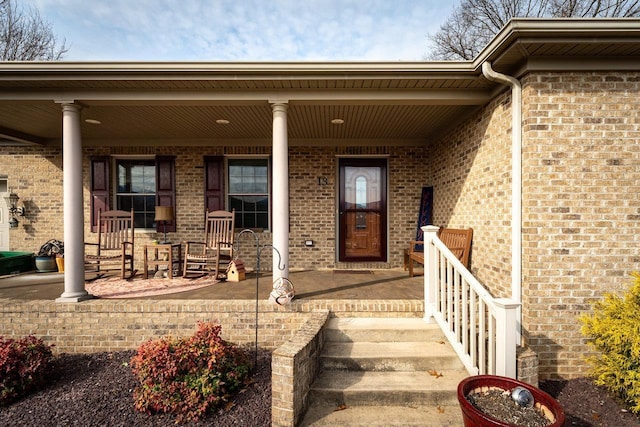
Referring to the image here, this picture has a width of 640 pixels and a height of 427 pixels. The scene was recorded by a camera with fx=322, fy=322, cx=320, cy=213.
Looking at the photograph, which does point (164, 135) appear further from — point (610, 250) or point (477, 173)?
point (610, 250)

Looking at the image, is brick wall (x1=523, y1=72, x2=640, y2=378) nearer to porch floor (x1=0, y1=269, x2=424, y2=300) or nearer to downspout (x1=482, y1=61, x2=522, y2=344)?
downspout (x1=482, y1=61, x2=522, y2=344)

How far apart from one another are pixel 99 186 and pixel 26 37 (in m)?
8.62

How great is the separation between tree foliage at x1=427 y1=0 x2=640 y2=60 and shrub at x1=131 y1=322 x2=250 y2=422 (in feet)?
33.9

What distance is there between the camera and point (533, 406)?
2.18 metres

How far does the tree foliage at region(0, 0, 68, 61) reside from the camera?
32.7ft

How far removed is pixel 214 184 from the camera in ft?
19.8

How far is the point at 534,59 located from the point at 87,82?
15.1ft

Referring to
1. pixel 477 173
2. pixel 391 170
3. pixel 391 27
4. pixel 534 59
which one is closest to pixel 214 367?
pixel 477 173

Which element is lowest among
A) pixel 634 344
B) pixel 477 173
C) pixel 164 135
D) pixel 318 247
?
pixel 634 344

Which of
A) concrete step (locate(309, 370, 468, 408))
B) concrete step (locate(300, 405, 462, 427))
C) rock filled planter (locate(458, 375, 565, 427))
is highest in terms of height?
rock filled planter (locate(458, 375, 565, 427))

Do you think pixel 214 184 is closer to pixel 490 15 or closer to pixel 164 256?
pixel 164 256

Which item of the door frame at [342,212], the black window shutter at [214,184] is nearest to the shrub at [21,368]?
the black window shutter at [214,184]

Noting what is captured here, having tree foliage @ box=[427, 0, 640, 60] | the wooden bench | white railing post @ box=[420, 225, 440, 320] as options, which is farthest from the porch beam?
tree foliage @ box=[427, 0, 640, 60]

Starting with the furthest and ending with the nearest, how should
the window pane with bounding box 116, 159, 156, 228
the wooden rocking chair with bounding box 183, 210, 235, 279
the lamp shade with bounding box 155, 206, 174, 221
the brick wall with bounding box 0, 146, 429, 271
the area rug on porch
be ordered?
the window pane with bounding box 116, 159, 156, 228, the brick wall with bounding box 0, 146, 429, 271, the lamp shade with bounding box 155, 206, 174, 221, the wooden rocking chair with bounding box 183, 210, 235, 279, the area rug on porch
